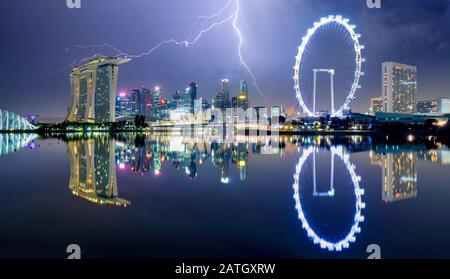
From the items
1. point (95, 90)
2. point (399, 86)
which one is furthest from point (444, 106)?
point (95, 90)

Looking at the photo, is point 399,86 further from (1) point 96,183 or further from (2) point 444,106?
(1) point 96,183

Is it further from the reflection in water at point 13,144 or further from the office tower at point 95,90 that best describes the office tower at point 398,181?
the office tower at point 95,90

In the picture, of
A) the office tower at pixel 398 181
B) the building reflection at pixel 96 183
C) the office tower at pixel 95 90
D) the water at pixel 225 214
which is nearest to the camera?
the water at pixel 225 214

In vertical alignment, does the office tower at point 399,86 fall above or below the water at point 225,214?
above

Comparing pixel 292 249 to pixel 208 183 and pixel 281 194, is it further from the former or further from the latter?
pixel 208 183

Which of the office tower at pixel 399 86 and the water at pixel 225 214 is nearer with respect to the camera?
the water at pixel 225 214

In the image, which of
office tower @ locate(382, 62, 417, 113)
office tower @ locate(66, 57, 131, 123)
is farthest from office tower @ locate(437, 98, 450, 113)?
office tower @ locate(66, 57, 131, 123)

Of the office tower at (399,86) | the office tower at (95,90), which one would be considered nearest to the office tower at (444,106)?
the office tower at (399,86)
